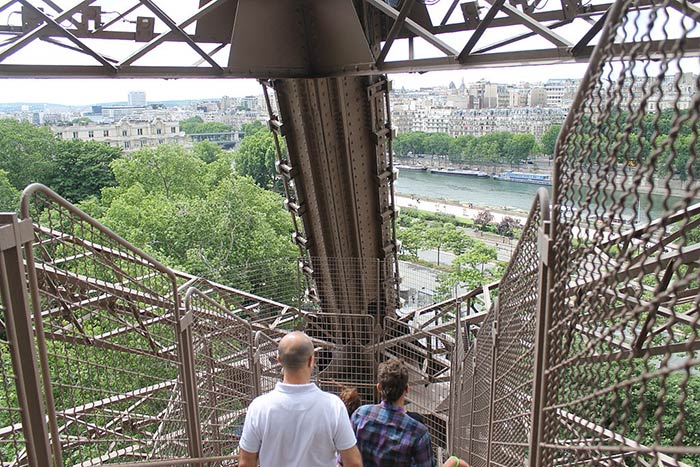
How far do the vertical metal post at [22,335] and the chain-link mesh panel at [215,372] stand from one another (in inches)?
56.2

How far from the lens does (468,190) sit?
34.8 meters

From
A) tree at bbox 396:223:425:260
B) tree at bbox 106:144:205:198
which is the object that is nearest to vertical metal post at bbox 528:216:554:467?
tree at bbox 396:223:425:260

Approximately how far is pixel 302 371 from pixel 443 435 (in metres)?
5.85

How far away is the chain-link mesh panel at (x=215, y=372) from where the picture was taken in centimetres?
413

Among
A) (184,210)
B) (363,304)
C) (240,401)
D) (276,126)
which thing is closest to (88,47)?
(276,126)

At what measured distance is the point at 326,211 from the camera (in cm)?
701

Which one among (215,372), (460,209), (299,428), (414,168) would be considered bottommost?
(460,209)

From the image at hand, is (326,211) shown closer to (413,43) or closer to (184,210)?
(413,43)

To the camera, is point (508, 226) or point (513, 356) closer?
point (513, 356)

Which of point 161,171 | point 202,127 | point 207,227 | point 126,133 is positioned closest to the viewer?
point 207,227

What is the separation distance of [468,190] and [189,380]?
32.4 m

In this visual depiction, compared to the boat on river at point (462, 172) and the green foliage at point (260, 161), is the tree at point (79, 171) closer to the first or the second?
the green foliage at point (260, 161)

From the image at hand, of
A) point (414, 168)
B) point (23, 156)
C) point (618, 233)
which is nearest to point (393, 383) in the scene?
point (618, 233)

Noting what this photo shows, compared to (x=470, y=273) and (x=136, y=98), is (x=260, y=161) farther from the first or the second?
(x=136, y=98)
